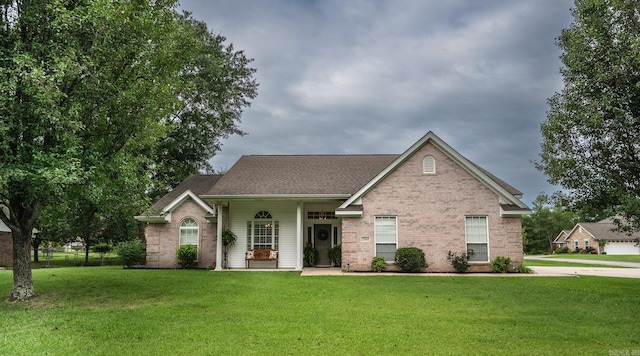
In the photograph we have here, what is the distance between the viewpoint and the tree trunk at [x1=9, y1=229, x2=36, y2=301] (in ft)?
35.1

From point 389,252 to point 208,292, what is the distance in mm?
8402

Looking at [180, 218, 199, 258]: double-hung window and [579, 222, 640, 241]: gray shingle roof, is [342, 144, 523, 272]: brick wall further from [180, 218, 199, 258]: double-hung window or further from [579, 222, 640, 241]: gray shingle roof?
[579, 222, 640, 241]: gray shingle roof

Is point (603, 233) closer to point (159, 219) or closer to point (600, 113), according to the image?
point (600, 113)

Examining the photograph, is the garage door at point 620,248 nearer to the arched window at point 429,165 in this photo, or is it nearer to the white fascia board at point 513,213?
the white fascia board at point 513,213

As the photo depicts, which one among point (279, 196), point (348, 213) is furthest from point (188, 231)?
point (348, 213)

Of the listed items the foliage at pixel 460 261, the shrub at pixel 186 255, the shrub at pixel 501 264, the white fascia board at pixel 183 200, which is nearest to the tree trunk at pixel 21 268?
the shrub at pixel 186 255

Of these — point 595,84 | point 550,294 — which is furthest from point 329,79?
point 550,294

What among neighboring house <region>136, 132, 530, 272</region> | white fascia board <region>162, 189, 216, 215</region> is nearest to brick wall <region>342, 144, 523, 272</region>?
neighboring house <region>136, 132, 530, 272</region>

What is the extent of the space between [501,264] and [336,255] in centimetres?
718

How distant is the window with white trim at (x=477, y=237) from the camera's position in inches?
678

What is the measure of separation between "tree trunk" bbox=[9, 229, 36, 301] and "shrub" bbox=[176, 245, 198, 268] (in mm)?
8849

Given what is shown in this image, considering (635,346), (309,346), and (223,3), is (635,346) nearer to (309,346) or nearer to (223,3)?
(309,346)

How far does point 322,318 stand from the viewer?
834 cm

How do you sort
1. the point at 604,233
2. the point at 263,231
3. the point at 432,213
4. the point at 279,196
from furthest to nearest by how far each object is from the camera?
the point at 604,233 → the point at 263,231 → the point at 279,196 → the point at 432,213
